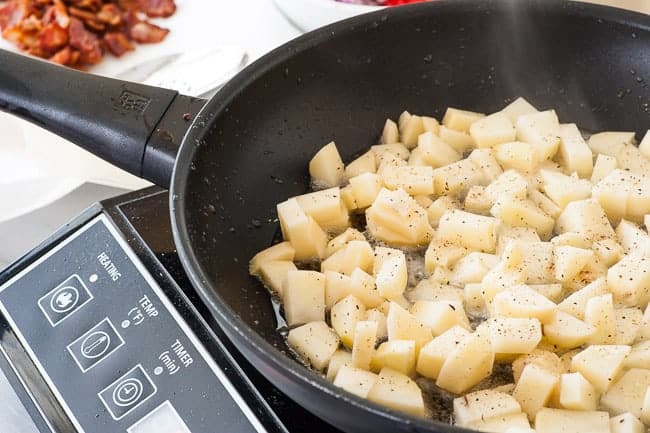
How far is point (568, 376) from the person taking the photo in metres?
0.86

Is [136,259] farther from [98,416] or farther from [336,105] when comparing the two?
[336,105]

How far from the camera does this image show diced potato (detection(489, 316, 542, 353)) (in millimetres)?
898

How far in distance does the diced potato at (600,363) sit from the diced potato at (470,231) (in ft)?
0.69

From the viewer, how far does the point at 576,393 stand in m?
0.85

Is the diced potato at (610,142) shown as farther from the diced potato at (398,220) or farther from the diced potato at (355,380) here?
the diced potato at (355,380)

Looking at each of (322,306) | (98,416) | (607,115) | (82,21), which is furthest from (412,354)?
(82,21)

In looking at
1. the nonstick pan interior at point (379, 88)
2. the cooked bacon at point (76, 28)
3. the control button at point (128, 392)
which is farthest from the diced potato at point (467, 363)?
the cooked bacon at point (76, 28)

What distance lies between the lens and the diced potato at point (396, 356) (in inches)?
35.4

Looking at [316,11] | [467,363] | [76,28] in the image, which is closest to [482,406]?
[467,363]

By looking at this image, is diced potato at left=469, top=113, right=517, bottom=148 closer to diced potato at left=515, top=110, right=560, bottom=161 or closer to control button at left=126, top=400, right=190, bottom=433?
diced potato at left=515, top=110, right=560, bottom=161

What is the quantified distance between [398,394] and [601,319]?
0.77 feet

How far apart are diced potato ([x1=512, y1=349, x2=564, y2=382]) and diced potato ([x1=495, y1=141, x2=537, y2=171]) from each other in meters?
0.33

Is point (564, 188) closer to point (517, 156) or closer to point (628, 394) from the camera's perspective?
point (517, 156)

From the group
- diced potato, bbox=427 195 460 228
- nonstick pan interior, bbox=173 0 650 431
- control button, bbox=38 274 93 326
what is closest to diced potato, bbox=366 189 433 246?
diced potato, bbox=427 195 460 228
